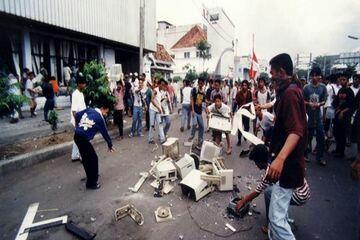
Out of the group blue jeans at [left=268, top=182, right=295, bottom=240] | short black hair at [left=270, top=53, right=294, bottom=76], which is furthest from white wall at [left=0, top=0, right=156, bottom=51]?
blue jeans at [left=268, top=182, right=295, bottom=240]

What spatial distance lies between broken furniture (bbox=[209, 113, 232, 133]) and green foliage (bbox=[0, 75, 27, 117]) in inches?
198

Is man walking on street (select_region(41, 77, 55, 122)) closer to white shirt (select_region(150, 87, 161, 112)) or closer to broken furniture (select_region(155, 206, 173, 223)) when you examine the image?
white shirt (select_region(150, 87, 161, 112))

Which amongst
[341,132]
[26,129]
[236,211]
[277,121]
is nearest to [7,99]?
[26,129]

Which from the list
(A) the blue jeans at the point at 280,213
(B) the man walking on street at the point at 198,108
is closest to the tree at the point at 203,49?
(B) the man walking on street at the point at 198,108

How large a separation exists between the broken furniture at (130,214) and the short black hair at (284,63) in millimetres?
2934

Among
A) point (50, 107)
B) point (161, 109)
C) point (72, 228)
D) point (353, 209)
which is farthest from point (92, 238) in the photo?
point (50, 107)

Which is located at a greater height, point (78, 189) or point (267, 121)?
point (267, 121)

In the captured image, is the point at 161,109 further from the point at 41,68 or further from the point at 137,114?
the point at 41,68

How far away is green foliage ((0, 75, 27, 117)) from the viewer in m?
6.00

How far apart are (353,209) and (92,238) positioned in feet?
14.1

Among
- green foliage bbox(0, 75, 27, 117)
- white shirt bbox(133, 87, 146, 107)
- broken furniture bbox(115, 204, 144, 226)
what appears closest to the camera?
broken furniture bbox(115, 204, 144, 226)

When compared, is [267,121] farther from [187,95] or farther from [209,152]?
[187,95]

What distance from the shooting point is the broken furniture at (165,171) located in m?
5.14

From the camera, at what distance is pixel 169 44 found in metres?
53.4
